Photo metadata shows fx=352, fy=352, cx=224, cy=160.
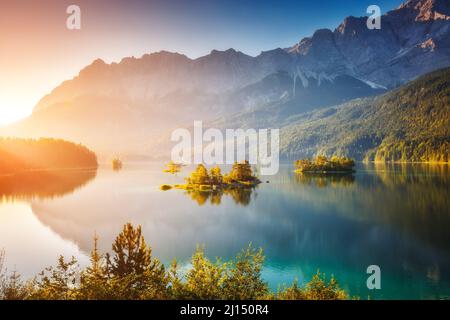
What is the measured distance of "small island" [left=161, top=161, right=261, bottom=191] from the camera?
149 metres

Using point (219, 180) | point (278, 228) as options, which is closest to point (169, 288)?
point (278, 228)

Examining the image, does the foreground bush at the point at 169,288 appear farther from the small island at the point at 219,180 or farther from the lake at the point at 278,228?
the small island at the point at 219,180

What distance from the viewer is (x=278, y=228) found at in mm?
78625

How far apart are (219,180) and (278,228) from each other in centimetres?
7748

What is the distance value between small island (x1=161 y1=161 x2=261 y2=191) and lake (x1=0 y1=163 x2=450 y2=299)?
536 inches

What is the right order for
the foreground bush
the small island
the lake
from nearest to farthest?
the foreground bush → the lake → the small island

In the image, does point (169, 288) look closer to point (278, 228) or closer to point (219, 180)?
point (278, 228)

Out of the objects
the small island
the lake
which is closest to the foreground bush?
the lake

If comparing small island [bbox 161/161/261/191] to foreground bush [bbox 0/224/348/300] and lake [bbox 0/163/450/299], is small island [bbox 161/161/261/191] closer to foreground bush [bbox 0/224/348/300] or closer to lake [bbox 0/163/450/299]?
lake [bbox 0/163/450/299]

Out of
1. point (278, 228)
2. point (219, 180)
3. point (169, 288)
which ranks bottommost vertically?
point (278, 228)

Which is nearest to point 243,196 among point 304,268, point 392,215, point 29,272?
point 392,215
